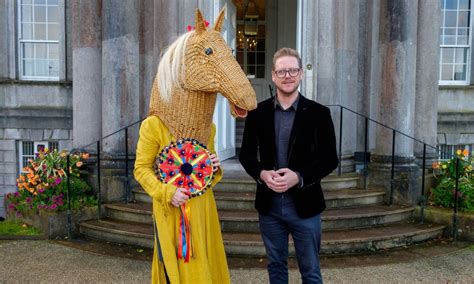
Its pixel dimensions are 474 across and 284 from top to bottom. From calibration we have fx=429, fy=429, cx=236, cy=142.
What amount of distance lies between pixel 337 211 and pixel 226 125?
265 cm

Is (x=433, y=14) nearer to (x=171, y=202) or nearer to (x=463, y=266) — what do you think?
(x=463, y=266)

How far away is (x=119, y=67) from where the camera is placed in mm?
6246

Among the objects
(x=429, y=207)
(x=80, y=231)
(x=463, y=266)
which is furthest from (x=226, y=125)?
(x=463, y=266)

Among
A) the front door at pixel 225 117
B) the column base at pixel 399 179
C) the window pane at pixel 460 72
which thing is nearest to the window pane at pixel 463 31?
the window pane at pixel 460 72

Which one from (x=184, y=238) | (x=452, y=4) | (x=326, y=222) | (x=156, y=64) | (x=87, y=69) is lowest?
(x=326, y=222)

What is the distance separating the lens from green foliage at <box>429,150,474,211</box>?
5.89 m

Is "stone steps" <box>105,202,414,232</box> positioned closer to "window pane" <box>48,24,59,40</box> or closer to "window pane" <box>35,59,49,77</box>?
"window pane" <box>35,59,49,77</box>

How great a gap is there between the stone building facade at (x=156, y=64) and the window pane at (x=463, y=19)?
2 centimetres

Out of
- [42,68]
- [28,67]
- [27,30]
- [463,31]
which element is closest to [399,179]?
[463,31]

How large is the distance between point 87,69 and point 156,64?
1041 mm

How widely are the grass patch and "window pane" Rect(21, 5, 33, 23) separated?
387 cm

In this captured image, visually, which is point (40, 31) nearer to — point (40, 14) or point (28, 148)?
point (40, 14)

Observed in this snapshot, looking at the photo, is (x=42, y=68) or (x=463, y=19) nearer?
(x=42, y=68)

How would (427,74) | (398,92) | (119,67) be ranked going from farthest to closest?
(427,74) → (398,92) → (119,67)
